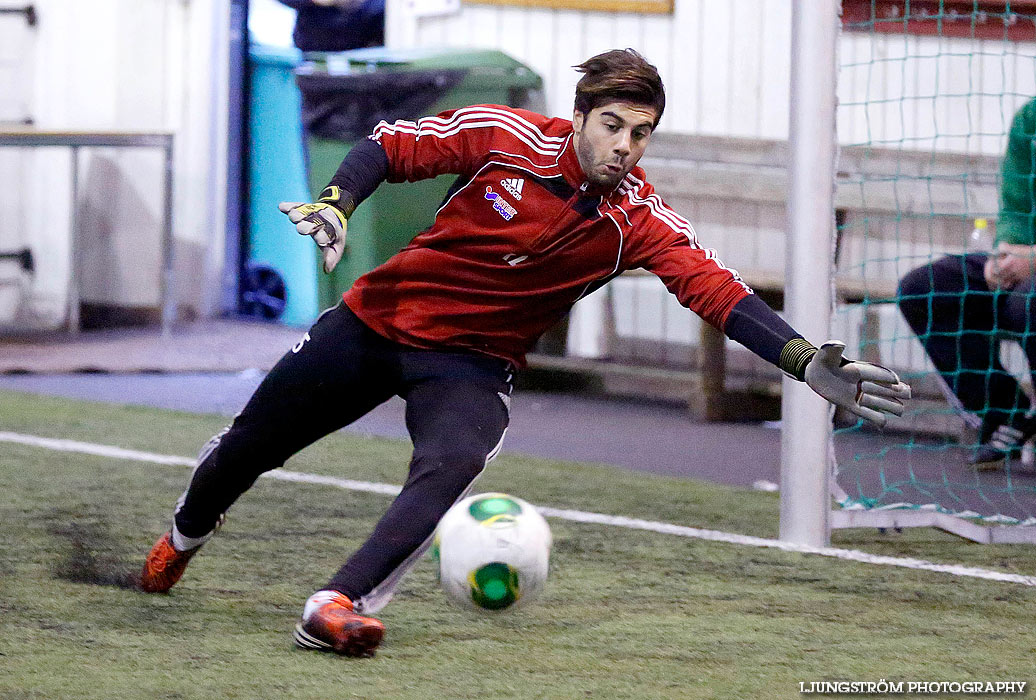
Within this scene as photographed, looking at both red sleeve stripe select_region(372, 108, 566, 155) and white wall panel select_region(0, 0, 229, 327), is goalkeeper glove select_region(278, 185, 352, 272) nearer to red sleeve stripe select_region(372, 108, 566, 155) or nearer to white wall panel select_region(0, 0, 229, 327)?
red sleeve stripe select_region(372, 108, 566, 155)

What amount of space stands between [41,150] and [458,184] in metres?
7.34

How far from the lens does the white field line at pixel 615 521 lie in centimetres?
473

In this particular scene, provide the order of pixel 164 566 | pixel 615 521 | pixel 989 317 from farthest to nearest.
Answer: pixel 989 317 → pixel 615 521 → pixel 164 566

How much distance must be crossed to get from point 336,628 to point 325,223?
935 mm

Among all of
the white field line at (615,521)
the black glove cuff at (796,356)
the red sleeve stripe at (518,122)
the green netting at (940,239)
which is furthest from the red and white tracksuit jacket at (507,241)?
the green netting at (940,239)

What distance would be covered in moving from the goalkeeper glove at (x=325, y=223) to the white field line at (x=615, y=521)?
2136 millimetres

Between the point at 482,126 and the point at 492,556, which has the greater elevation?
the point at 482,126

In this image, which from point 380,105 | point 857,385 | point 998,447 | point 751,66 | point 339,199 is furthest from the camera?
point 751,66

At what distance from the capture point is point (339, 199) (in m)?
3.57

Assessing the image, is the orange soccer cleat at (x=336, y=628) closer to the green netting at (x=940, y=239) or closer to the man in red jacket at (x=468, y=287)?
the man in red jacket at (x=468, y=287)

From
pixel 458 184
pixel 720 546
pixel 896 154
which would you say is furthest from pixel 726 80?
pixel 458 184

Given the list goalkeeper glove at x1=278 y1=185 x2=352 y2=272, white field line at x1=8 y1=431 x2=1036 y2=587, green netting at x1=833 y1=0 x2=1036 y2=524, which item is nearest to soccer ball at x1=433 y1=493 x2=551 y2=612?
goalkeeper glove at x1=278 y1=185 x2=352 y2=272

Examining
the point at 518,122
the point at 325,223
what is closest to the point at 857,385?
the point at 518,122

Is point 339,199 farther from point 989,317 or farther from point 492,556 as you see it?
point 989,317
